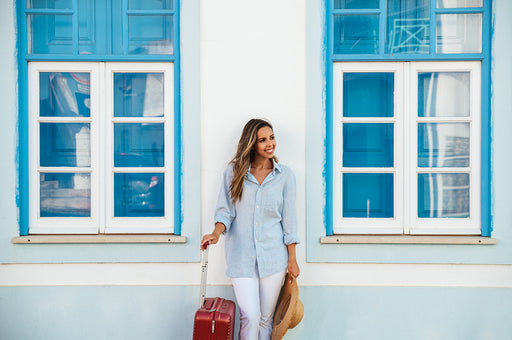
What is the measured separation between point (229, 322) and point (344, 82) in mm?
2027

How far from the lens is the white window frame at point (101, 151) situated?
3246 mm

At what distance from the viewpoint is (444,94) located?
3281mm

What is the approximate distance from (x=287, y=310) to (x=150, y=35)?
2349mm

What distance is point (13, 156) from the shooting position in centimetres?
317

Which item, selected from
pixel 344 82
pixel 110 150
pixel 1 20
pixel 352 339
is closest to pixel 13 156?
pixel 110 150

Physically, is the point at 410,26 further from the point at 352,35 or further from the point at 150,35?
the point at 150,35

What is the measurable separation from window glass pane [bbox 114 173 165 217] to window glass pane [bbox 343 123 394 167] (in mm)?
1536

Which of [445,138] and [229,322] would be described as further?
[445,138]

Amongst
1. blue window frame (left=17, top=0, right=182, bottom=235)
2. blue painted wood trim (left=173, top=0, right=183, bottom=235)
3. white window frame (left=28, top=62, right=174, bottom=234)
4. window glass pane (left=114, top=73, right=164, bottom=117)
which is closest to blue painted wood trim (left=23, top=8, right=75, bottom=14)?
blue window frame (left=17, top=0, right=182, bottom=235)

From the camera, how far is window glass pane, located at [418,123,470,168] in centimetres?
327

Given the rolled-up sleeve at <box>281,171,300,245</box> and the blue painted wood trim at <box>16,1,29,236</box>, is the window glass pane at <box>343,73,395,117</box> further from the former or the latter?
the blue painted wood trim at <box>16,1,29,236</box>

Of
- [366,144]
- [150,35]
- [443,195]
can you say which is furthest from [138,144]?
[443,195]

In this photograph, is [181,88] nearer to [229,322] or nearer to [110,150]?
[110,150]

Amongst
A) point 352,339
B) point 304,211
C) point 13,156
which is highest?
point 13,156
